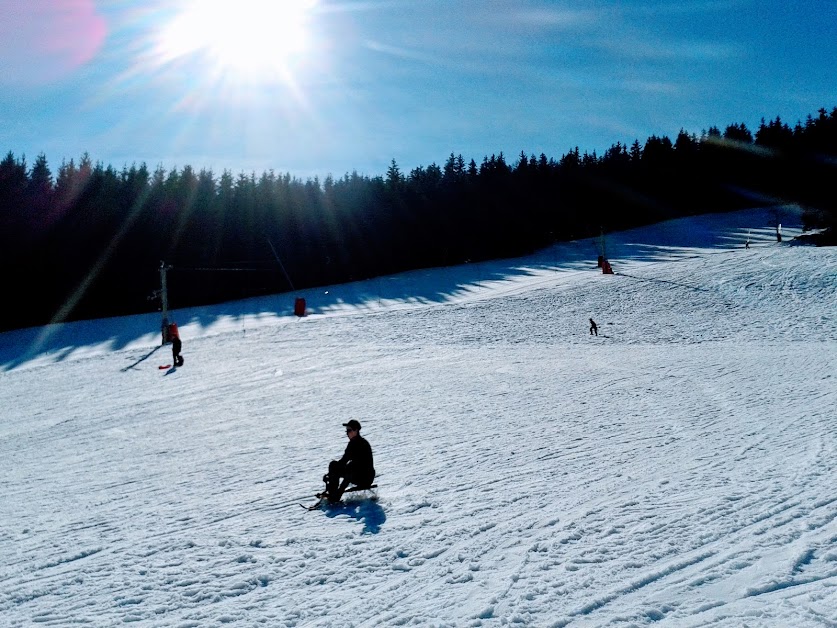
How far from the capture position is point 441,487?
8.91 meters

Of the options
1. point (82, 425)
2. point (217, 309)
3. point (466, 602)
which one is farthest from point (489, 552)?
point (217, 309)

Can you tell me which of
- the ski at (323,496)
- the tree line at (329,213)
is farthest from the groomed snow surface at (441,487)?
the tree line at (329,213)

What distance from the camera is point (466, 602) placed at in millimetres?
5449

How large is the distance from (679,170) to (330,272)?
166 ft

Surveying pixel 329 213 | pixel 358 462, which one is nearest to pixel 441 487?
pixel 358 462

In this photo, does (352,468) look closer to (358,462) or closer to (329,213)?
(358,462)

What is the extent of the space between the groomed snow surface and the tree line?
24.6 meters

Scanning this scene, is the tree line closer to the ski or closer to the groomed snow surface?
the groomed snow surface

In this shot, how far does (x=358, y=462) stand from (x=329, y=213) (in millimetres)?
53552

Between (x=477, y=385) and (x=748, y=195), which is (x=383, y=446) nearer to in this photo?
(x=477, y=385)

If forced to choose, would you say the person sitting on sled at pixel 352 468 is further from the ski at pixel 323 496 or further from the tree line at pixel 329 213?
the tree line at pixel 329 213

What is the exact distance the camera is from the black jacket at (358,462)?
866cm

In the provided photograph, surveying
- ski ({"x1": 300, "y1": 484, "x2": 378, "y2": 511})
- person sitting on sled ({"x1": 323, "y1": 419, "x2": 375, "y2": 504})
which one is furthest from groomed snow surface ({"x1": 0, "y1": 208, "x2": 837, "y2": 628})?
person sitting on sled ({"x1": 323, "y1": 419, "x2": 375, "y2": 504})

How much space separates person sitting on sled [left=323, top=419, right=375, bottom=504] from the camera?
28.1 feet
